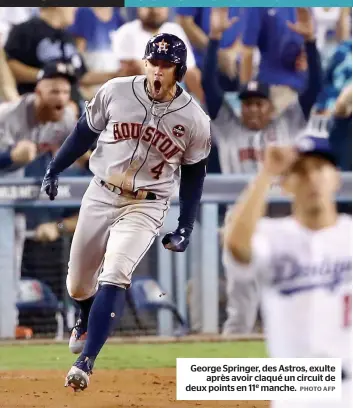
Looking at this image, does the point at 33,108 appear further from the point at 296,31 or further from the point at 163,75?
the point at 296,31

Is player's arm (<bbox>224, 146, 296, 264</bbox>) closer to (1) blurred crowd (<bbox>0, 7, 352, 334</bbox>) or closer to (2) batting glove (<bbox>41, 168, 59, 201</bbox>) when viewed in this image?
(1) blurred crowd (<bbox>0, 7, 352, 334</bbox>)

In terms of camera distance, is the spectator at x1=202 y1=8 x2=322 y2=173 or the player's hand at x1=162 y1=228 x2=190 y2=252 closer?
the player's hand at x1=162 y1=228 x2=190 y2=252

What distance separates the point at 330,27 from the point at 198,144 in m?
0.95

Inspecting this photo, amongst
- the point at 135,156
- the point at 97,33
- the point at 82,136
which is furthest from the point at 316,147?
the point at 97,33

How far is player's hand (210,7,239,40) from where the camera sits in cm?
437

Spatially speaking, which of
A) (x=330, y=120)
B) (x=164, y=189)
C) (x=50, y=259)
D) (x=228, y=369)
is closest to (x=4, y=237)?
(x=50, y=259)

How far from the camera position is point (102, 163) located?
13.5 ft

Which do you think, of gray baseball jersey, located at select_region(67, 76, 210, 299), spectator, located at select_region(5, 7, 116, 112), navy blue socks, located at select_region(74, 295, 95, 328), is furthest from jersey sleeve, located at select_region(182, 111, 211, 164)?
navy blue socks, located at select_region(74, 295, 95, 328)

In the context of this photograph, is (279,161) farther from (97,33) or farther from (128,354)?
(128,354)

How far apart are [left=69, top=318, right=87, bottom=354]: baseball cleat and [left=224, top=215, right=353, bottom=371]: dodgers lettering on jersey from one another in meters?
0.89

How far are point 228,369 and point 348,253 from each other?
849mm

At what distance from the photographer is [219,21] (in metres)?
4.40
